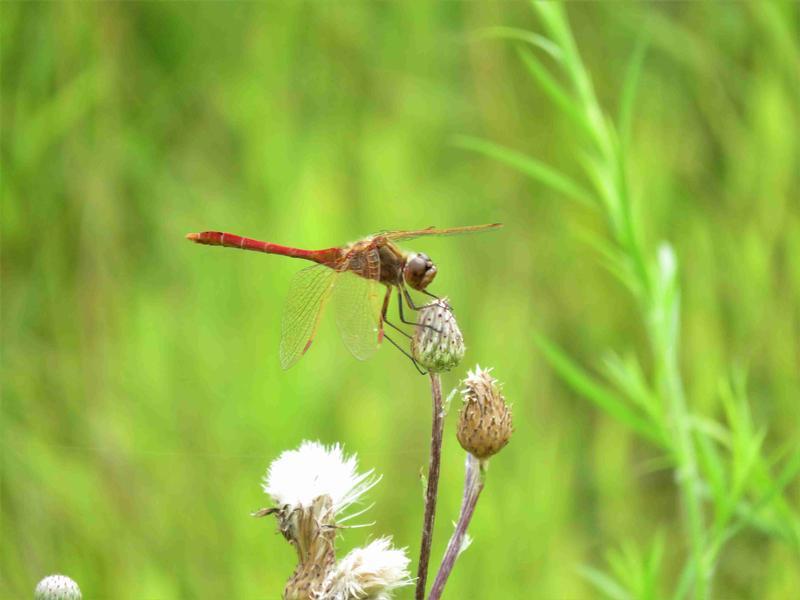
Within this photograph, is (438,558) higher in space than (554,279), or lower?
lower

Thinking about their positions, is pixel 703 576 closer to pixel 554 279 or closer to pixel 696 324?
pixel 696 324

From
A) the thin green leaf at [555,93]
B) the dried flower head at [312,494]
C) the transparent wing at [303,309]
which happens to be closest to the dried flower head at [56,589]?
the dried flower head at [312,494]

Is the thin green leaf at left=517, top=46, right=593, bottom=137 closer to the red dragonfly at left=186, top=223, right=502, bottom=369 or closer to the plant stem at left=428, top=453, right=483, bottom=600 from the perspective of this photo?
the red dragonfly at left=186, top=223, right=502, bottom=369

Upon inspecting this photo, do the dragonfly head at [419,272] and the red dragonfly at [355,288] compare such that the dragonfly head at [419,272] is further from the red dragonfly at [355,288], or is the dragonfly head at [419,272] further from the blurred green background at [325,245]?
the blurred green background at [325,245]

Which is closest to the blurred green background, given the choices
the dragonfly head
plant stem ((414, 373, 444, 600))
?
→ the dragonfly head

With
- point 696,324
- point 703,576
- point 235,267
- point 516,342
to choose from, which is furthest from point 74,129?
point 703,576

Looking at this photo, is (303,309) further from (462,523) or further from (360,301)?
(462,523)
